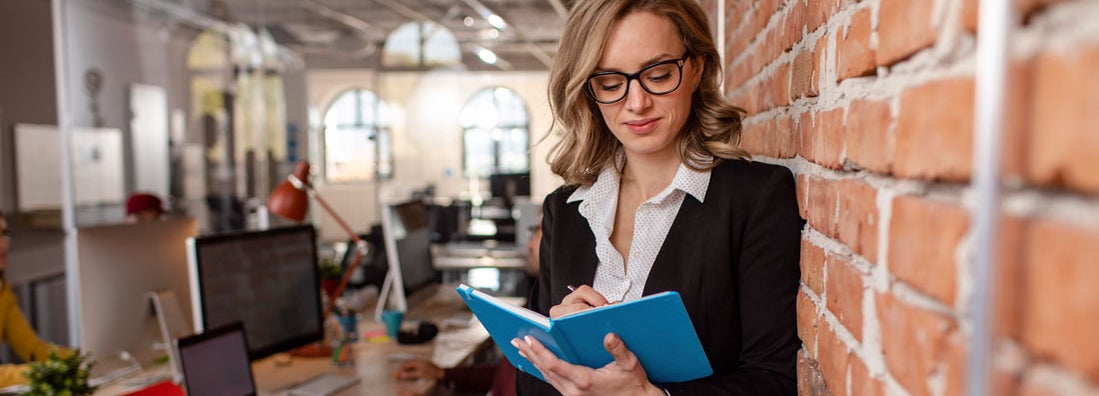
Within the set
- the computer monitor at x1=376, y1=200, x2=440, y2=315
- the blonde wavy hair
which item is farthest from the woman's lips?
the computer monitor at x1=376, y1=200, x2=440, y2=315

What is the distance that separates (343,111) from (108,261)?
6509 millimetres

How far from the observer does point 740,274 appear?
129 centimetres

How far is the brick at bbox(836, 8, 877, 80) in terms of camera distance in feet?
2.62

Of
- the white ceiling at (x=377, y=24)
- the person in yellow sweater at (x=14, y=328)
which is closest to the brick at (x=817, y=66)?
the person in yellow sweater at (x=14, y=328)

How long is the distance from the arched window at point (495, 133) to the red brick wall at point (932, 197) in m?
9.12

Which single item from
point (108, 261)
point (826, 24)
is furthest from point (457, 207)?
point (826, 24)

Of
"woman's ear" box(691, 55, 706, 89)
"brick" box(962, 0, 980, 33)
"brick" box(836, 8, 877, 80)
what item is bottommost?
"brick" box(962, 0, 980, 33)

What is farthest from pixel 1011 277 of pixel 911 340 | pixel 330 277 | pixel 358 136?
pixel 358 136

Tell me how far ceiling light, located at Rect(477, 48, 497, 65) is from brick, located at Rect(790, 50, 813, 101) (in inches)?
347

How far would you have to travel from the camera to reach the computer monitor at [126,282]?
8.43ft

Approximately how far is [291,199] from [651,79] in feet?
6.94

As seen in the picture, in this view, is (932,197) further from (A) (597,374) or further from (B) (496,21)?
(B) (496,21)

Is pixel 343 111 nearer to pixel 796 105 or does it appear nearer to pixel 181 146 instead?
pixel 181 146

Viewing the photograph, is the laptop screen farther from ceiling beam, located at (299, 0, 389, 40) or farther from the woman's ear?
ceiling beam, located at (299, 0, 389, 40)
